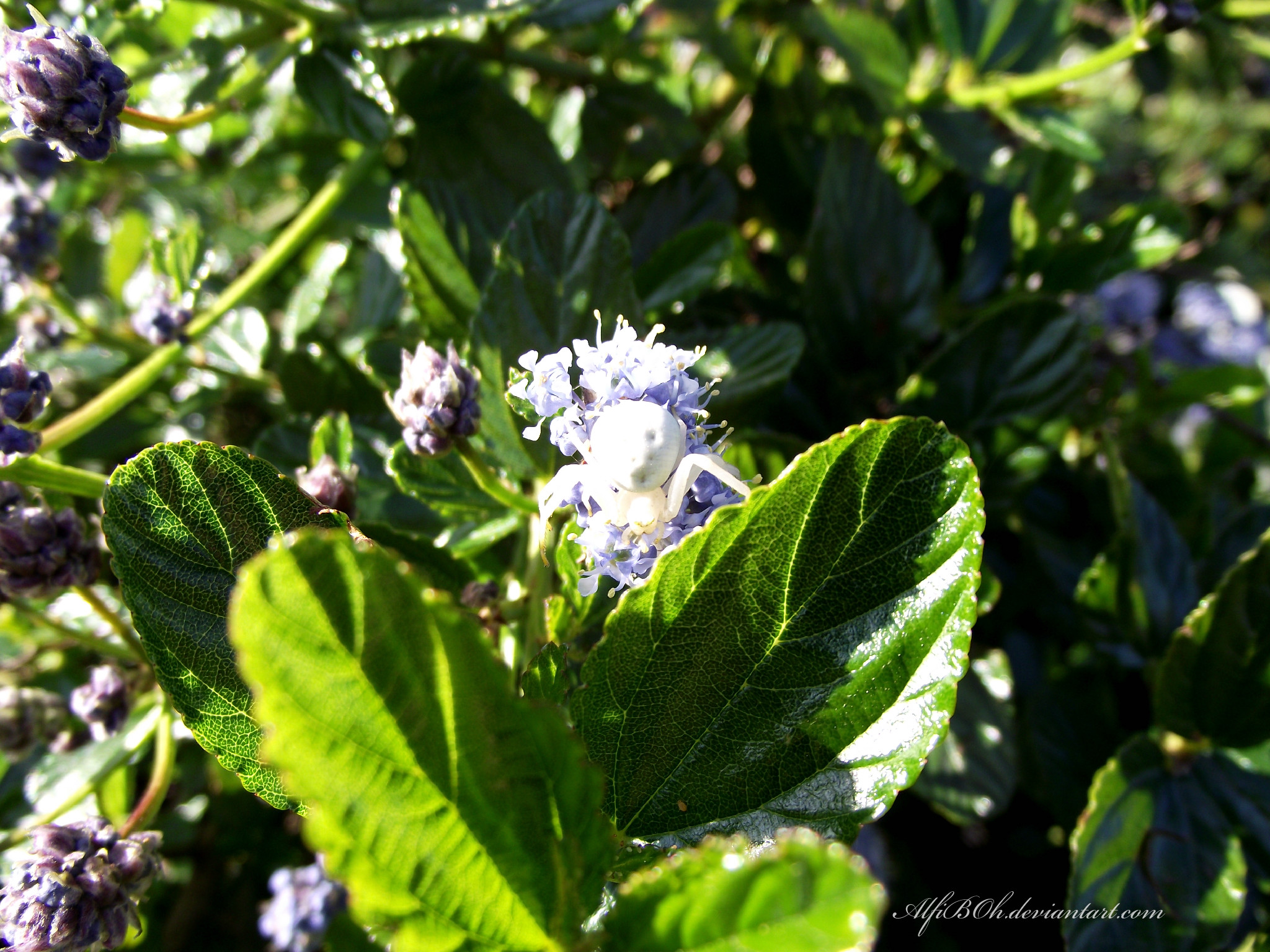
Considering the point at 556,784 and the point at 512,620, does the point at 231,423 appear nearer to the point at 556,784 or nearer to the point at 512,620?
the point at 512,620

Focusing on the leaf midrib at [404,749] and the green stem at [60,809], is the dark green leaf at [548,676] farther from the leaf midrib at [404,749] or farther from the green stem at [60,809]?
the green stem at [60,809]

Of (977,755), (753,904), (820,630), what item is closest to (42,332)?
(820,630)

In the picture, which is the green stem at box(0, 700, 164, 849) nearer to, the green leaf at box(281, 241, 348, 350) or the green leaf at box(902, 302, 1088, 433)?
the green leaf at box(281, 241, 348, 350)

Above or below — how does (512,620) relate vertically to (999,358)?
above

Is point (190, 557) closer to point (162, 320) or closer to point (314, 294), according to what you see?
point (162, 320)

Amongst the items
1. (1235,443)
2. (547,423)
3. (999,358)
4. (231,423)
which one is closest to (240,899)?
(231,423)

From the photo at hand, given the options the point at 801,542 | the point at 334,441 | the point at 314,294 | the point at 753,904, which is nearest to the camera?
the point at 753,904

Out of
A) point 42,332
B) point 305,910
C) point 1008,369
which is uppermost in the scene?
point 42,332
